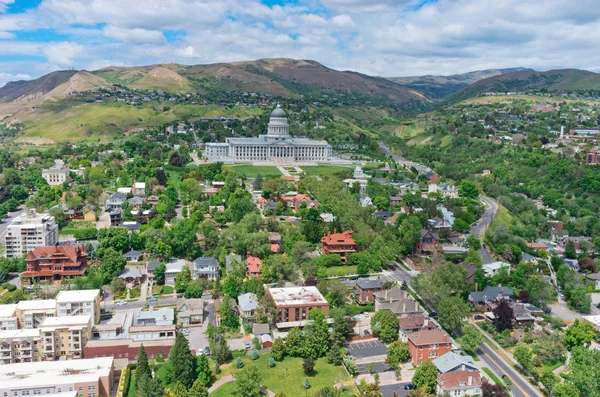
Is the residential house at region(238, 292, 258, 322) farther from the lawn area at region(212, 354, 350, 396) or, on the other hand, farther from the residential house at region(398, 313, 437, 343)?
the residential house at region(398, 313, 437, 343)

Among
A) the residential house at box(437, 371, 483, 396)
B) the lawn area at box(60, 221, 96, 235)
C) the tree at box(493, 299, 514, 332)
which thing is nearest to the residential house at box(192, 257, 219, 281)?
the lawn area at box(60, 221, 96, 235)

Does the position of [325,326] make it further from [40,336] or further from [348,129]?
[348,129]

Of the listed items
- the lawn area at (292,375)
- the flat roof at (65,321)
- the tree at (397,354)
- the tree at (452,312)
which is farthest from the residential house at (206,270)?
the tree at (452,312)

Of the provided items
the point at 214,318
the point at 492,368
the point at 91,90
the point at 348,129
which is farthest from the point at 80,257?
the point at 91,90

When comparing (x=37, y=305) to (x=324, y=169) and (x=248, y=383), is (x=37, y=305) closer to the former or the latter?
(x=248, y=383)

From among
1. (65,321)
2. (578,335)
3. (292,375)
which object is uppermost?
(65,321)

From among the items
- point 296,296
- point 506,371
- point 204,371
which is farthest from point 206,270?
point 506,371
